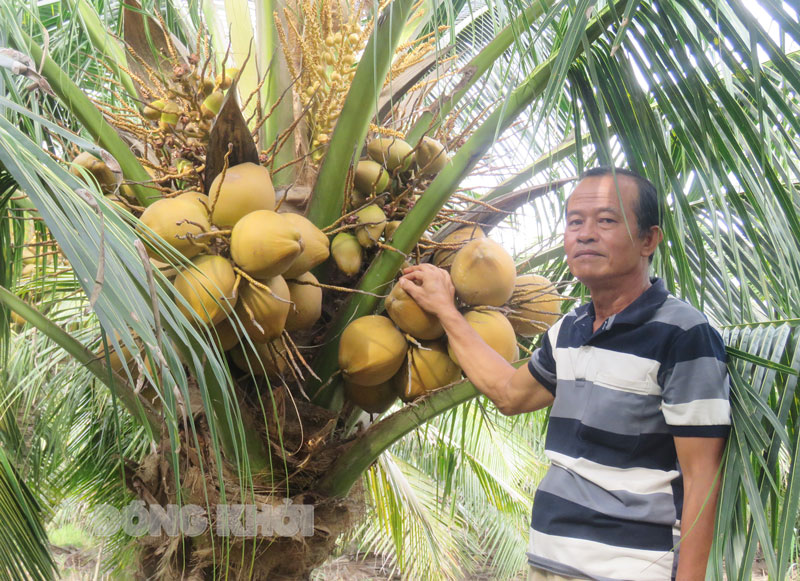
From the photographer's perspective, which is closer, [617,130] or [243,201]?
[243,201]

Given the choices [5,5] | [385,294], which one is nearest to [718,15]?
[385,294]

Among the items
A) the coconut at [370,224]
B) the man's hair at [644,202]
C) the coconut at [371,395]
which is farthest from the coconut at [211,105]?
the man's hair at [644,202]

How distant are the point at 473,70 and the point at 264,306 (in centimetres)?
84

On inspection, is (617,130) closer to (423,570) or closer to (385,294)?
(385,294)

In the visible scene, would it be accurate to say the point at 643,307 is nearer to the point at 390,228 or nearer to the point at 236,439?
the point at 390,228

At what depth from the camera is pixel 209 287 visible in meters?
1.42

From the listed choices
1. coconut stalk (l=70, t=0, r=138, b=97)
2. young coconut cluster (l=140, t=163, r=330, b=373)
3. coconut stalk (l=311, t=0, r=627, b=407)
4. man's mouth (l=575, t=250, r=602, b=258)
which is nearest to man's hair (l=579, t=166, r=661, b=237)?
man's mouth (l=575, t=250, r=602, b=258)

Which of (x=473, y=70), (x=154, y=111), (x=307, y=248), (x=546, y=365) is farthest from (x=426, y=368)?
(x=154, y=111)

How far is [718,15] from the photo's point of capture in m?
1.38

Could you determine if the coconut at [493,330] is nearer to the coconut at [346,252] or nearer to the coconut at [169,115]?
the coconut at [346,252]

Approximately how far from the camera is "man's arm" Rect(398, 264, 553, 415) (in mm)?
1655

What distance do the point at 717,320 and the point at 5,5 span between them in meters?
2.00

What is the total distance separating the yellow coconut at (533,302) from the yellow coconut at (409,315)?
0.82ft

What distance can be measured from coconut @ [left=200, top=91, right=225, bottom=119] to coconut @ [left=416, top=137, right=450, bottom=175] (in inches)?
18.6
